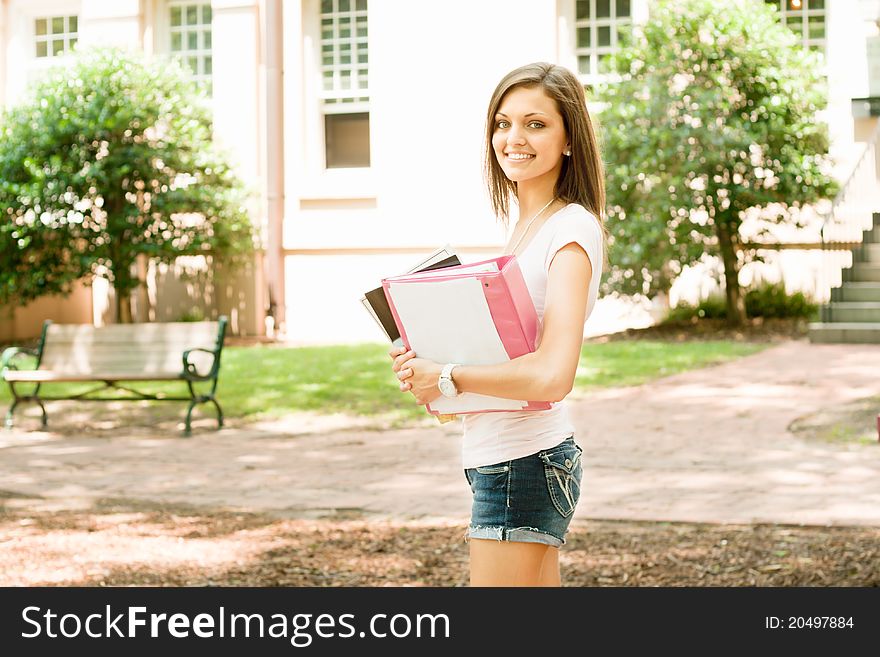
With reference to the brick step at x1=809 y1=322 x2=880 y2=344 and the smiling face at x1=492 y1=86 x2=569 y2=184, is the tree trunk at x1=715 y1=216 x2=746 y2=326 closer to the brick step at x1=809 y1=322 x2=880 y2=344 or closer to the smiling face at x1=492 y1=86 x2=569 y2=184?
the brick step at x1=809 y1=322 x2=880 y2=344

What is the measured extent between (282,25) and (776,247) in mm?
8262

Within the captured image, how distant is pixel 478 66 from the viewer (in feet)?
59.1

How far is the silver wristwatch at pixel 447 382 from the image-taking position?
2562 mm

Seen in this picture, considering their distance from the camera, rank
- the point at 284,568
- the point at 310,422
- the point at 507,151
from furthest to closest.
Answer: the point at 310,422 < the point at 284,568 < the point at 507,151

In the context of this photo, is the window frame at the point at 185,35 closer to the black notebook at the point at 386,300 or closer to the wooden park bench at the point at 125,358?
the wooden park bench at the point at 125,358

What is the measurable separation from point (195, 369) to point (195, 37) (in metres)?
10.6

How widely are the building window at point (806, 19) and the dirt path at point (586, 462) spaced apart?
278 inches

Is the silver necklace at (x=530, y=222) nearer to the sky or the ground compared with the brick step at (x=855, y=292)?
nearer to the sky

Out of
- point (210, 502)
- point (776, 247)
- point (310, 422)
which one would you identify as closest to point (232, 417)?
point (310, 422)

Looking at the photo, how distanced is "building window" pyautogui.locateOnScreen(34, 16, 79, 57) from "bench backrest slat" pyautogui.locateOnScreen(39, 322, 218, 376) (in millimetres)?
10562

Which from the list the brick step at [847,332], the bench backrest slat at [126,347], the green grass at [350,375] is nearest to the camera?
the bench backrest slat at [126,347]

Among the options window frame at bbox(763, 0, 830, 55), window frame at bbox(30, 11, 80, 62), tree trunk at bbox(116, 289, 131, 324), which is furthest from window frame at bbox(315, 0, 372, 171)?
window frame at bbox(763, 0, 830, 55)

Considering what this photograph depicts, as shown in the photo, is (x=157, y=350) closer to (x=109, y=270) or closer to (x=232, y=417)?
(x=232, y=417)

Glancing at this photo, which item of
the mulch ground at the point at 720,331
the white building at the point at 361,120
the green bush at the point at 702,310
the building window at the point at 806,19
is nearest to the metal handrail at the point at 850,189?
the mulch ground at the point at 720,331
